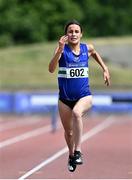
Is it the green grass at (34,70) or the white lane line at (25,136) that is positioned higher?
the white lane line at (25,136)

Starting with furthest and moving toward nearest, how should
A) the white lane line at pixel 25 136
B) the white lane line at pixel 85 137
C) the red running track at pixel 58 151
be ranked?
the white lane line at pixel 25 136, the white lane line at pixel 85 137, the red running track at pixel 58 151

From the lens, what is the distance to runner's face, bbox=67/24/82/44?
10.6 metres

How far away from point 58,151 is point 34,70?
1371 inches

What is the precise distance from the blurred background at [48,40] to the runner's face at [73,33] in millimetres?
15179

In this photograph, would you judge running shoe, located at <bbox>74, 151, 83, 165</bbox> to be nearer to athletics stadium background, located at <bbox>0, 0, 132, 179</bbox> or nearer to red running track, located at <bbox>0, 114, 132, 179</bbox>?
red running track, located at <bbox>0, 114, 132, 179</bbox>

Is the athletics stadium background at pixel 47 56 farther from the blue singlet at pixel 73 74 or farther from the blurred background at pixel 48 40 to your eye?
the blue singlet at pixel 73 74

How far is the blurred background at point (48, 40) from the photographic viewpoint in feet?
144

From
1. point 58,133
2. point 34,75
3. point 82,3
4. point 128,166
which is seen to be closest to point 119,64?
point 34,75

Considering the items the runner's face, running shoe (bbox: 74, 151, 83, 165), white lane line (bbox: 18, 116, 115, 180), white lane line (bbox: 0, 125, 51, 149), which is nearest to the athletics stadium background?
white lane line (bbox: 0, 125, 51, 149)

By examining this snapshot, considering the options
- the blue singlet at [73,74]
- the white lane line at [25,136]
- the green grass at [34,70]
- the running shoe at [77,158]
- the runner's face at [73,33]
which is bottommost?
the green grass at [34,70]

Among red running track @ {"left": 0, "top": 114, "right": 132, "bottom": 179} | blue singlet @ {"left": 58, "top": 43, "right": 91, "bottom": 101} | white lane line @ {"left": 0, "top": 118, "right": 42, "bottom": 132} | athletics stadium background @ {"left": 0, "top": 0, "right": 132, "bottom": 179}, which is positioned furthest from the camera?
athletics stadium background @ {"left": 0, "top": 0, "right": 132, "bottom": 179}

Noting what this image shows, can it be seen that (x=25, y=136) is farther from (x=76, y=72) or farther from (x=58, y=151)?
(x=76, y=72)

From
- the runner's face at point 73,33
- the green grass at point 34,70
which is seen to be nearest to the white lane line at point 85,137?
the runner's face at point 73,33

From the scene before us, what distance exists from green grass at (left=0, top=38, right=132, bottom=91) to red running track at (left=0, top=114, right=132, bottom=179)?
1959cm
